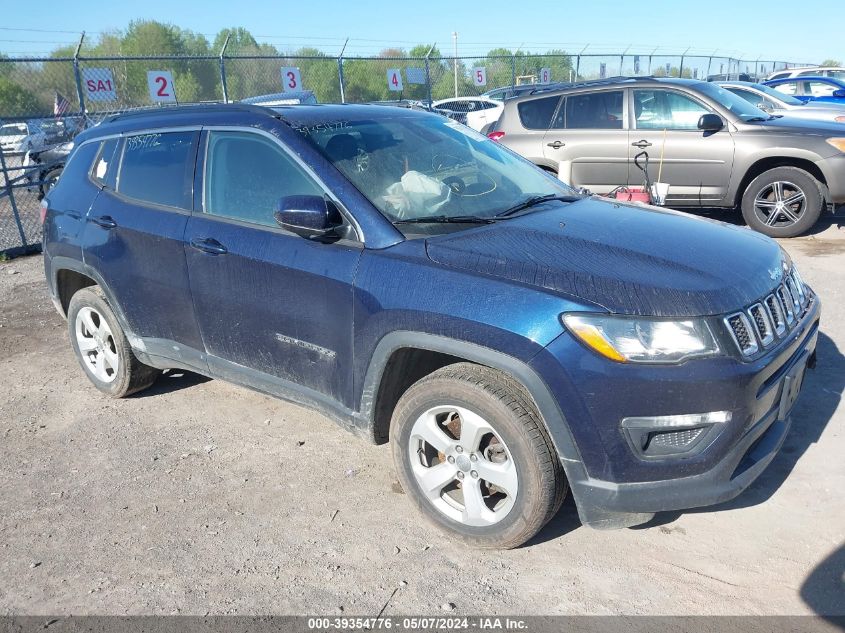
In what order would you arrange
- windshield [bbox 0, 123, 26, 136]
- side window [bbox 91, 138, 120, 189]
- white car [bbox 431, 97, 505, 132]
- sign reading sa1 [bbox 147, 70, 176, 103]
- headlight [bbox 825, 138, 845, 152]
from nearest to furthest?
1. side window [bbox 91, 138, 120, 189]
2. headlight [bbox 825, 138, 845, 152]
3. windshield [bbox 0, 123, 26, 136]
4. sign reading sa1 [bbox 147, 70, 176, 103]
5. white car [bbox 431, 97, 505, 132]

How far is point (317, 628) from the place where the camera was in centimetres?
277

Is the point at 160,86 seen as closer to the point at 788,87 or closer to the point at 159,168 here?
the point at 159,168

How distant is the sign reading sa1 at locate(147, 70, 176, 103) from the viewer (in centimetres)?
1296

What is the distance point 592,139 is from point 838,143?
2.56m

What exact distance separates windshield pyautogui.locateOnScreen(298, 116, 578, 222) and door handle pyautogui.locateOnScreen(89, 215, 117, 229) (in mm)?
1465

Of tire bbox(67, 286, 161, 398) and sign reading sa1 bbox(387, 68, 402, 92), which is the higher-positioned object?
sign reading sa1 bbox(387, 68, 402, 92)

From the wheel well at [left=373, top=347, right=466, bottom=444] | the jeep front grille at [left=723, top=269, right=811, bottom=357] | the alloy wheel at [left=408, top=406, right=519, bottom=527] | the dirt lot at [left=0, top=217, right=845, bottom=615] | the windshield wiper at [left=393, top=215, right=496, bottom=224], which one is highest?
the windshield wiper at [left=393, top=215, right=496, bottom=224]

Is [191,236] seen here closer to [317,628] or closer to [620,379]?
[317,628]

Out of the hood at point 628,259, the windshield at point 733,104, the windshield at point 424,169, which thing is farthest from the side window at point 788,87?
the hood at point 628,259

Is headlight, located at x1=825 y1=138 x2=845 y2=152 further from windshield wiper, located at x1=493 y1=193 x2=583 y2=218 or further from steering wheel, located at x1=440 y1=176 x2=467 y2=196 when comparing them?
steering wheel, located at x1=440 y1=176 x2=467 y2=196

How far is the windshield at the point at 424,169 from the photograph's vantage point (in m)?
3.49

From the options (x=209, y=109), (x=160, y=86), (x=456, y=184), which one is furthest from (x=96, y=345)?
(x=160, y=86)

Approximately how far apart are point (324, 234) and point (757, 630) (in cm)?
230

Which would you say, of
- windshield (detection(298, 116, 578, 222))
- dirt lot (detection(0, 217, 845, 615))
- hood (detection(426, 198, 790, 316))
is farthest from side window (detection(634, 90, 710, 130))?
hood (detection(426, 198, 790, 316))
